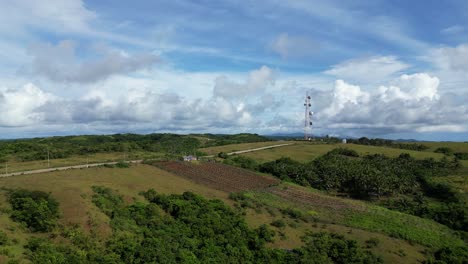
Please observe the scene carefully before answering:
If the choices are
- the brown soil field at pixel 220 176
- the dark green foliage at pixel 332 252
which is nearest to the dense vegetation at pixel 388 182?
the brown soil field at pixel 220 176

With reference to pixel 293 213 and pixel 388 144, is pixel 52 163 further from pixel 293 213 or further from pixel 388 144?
pixel 388 144

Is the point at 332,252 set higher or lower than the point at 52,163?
lower

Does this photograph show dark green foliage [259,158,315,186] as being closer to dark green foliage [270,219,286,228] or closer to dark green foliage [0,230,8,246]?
dark green foliage [270,219,286,228]

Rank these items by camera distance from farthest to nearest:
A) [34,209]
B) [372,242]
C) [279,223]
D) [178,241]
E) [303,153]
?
[303,153], [279,223], [372,242], [178,241], [34,209]

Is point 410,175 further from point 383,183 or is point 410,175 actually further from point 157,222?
point 157,222

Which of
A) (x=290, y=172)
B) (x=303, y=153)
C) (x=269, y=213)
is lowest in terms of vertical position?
(x=269, y=213)

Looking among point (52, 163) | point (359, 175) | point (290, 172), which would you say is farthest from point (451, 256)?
point (52, 163)

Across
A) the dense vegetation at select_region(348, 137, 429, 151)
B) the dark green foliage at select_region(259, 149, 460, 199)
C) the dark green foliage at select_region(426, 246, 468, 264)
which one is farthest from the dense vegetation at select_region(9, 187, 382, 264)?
the dense vegetation at select_region(348, 137, 429, 151)

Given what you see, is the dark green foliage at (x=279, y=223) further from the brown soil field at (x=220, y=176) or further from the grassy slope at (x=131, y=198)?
the brown soil field at (x=220, y=176)
